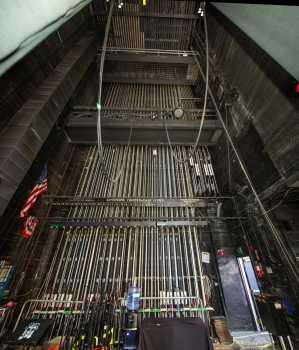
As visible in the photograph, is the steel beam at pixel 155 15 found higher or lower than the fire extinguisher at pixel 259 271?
higher

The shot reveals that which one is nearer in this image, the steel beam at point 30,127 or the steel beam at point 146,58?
the steel beam at point 30,127

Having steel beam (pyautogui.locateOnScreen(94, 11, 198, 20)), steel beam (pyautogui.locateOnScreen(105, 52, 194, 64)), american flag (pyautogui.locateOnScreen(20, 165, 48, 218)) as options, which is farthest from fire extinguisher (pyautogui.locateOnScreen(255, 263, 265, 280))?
steel beam (pyautogui.locateOnScreen(94, 11, 198, 20))

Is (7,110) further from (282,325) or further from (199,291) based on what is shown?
(282,325)

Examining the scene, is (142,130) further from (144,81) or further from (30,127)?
(144,81)

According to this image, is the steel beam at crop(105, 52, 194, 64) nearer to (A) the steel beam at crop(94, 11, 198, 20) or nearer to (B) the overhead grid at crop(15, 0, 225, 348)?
(B) the overhead grid at crop(15, 0, 225, 348)

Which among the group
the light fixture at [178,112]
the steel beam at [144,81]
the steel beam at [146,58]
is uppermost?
the steel beam at [146,58]

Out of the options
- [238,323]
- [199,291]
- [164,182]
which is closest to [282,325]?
[238,323]

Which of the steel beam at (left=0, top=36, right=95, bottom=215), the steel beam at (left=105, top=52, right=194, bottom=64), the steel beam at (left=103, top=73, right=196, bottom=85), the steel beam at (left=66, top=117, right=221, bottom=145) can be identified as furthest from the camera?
the steel beam at (left=103, top=73, right=196, bottom=85)

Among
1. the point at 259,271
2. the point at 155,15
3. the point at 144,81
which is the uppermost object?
the point at 155,15

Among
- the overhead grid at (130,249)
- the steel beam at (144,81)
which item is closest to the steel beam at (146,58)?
the steel beam at (144,81)

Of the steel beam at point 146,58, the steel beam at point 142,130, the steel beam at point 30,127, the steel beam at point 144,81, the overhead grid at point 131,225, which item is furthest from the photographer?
the steel beam at point 144,81

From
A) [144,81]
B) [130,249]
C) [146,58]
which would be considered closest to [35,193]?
[130,249]

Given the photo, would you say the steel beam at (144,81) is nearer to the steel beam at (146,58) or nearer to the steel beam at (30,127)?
the steel beam at (146,58)

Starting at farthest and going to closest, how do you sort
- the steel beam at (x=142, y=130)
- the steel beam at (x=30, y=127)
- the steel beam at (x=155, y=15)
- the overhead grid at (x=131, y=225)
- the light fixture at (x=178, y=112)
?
the steel beam at (x=155, y=15) → the light fixture at (x=178, y=112) → the steel beam at (x=142, y=130) → the overhead grid at (x=131, y=225) → the steel beam at (x=30, y=127)
